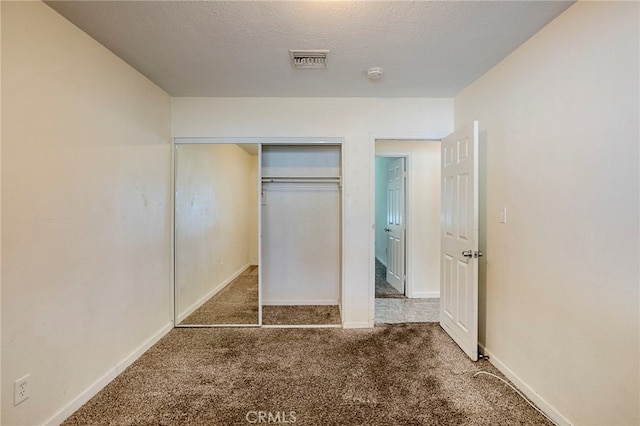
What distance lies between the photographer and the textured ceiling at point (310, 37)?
1651 millimetres

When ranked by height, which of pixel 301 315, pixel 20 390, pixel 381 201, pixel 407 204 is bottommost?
pixel 301 315

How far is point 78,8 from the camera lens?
5.42 ft

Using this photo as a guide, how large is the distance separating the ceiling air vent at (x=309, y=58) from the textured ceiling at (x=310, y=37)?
0.19ft

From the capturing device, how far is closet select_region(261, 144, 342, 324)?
3873 mm

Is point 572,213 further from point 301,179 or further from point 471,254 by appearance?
point 301,179

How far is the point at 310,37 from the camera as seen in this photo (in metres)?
1.94

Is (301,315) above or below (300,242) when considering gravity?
below

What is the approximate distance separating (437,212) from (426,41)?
8.35 feet

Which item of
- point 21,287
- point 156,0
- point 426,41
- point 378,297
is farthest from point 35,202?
point 378,297

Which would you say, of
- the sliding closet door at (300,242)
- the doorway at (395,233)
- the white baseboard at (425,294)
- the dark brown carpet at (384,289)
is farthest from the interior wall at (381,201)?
the sliding closet door at (300,242)

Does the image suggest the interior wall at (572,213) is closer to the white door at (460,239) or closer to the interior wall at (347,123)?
the white door at (460,239)

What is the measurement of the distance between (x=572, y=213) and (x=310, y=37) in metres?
1.91

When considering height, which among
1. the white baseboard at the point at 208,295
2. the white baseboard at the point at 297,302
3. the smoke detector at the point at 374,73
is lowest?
the white baseboard at the point at 297,302

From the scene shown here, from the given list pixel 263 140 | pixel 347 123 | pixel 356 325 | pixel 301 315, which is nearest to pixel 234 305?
pixel 301 315
